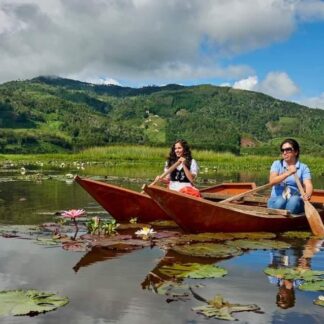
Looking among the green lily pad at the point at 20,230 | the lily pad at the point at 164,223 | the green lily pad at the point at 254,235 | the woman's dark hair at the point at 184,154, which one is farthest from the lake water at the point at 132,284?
the woman's dark hair at the point at 184,154

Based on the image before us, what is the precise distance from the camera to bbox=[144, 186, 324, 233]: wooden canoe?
7.99 meters

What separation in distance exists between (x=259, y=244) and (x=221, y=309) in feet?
10.6

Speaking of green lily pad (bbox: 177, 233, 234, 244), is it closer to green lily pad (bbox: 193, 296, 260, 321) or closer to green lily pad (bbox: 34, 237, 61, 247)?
green lily pad (bbox: 34, 237, 61, 247)

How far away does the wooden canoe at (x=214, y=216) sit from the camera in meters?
7.99

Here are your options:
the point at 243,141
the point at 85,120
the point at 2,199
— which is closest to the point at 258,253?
the point at 2,199


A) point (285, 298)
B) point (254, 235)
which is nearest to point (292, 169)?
point (254, 235)

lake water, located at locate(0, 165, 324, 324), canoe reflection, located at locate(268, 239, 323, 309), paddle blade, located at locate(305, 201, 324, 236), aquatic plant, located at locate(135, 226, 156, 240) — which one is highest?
paddle blade, located at locate(305, 201, 324, 236)

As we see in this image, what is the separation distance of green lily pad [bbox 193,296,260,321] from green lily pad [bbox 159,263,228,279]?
98cm

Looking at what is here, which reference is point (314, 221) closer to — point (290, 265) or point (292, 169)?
point (292, 169)

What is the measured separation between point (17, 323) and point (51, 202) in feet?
32.2

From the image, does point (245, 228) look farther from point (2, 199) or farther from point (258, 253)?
point (2, 199)

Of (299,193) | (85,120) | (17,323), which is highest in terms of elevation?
(85,120)

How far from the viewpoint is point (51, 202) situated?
14.0 metres

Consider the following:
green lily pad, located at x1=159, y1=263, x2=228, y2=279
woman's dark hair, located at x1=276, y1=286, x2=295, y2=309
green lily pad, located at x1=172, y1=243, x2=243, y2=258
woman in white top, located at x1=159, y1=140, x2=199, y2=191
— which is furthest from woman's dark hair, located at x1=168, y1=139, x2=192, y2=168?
woman's dark hair, located at x1=276, y1=286, x2=295, y2=309
